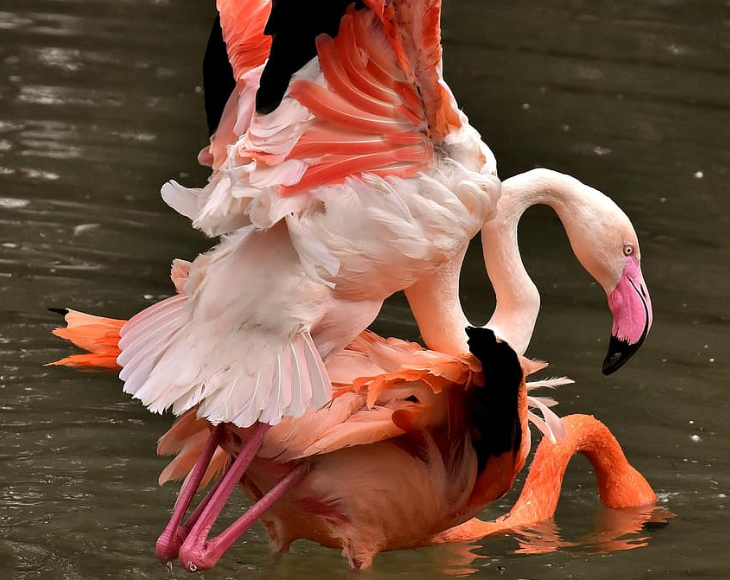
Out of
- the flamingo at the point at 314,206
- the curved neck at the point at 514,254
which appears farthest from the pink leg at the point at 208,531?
the curved neck at the point at 514,254

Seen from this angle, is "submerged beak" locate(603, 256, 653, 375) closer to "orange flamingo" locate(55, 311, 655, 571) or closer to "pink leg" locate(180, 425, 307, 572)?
"orange flamingo" locate(55, 311, 655, 571)

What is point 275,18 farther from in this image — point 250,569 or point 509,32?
point 509,32

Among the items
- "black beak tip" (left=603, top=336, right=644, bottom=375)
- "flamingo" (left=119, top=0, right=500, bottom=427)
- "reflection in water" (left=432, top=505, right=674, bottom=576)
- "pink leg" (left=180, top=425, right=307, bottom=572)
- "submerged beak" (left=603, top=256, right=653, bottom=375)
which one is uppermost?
"flamingo" (left=119, top=0, right=500, bottom=427)

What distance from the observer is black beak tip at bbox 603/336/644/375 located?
4828 millimetres

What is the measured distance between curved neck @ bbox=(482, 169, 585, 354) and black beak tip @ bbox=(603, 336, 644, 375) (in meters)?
0.29

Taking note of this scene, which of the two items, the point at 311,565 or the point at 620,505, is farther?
the point at 620,505

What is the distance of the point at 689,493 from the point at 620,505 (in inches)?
12.5

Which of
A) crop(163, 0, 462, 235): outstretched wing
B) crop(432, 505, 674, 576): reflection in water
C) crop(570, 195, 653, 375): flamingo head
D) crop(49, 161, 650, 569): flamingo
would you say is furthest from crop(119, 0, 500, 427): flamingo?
crop(432, 505, 674, 576): reflection in water

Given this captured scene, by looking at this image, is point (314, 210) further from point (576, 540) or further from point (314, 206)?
point (576, 540)

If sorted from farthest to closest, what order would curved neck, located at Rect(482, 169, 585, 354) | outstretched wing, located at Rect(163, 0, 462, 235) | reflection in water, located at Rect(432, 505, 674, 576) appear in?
reflection in water, located at Rect(432, 505, 674, 576) < curved neck, located at Rect(482, 169, 585, 354) < outstretched wing, located at Rect(163, 0, 462, 235)

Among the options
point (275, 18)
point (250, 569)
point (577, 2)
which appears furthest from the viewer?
point (577, 2)

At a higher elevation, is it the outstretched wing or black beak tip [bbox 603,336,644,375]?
the outstretched wing

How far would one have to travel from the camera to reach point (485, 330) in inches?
165

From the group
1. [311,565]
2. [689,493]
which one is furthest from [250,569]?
[689,493]
